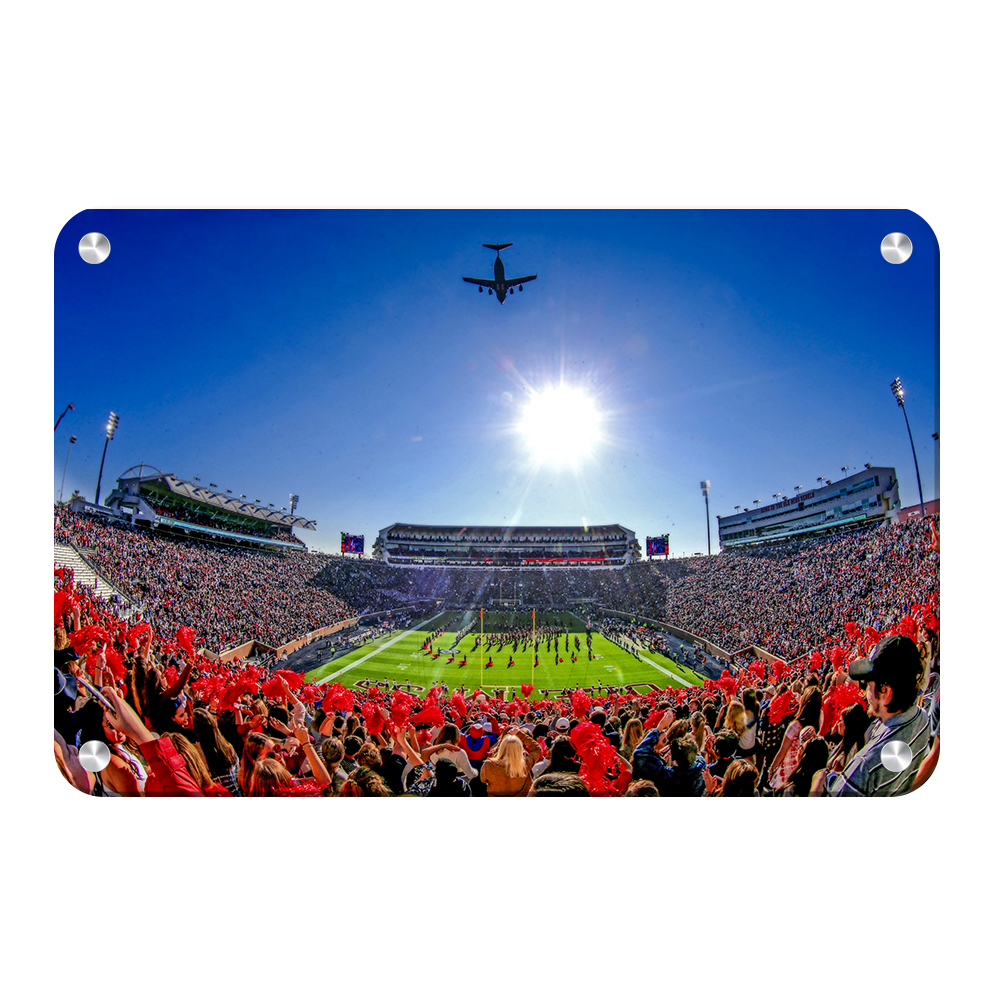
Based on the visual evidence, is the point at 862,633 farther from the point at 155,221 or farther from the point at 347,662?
the point at 155,221

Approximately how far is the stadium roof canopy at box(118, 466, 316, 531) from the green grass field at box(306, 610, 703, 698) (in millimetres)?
1597

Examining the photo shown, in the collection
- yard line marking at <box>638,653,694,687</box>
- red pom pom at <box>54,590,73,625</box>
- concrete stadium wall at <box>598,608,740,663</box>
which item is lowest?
yard line marking at <box>638,653,694,687</box>

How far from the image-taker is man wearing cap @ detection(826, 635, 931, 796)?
2.67 metres

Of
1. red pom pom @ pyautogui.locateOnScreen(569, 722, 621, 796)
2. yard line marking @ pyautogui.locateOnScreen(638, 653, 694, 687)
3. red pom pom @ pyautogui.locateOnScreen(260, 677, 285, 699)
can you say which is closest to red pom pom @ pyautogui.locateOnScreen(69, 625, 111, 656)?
red pom pom @ pyautogui.locateOnScreen(260, 677, 285, 699)

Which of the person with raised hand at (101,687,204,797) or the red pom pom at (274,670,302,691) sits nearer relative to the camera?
the person with raised hand at (101,687,204,797)

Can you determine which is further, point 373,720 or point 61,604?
point 373,720

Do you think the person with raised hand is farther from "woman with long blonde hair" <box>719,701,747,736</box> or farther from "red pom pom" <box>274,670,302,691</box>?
"woman with long blonde hair" <box>719,701,747,736</box>

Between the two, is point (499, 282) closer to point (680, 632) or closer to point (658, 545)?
point (658, 545)

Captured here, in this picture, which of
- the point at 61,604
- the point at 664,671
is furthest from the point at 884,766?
the point at 61,604

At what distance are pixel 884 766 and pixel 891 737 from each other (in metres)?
0.21

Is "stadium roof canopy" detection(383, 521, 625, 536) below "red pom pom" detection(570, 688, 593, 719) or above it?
above

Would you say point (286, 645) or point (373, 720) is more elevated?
point (286, 645)

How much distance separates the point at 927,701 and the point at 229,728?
526cm

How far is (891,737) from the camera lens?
2.68 m
